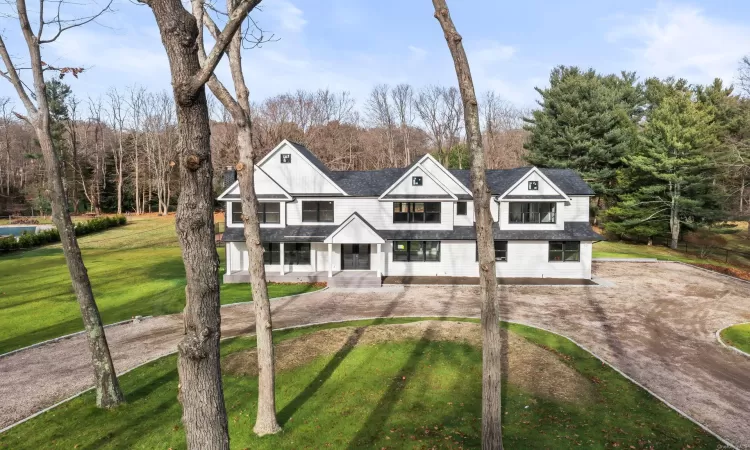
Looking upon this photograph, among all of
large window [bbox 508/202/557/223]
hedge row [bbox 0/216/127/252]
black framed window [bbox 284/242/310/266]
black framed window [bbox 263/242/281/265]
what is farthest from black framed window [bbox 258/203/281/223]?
hedge row [bbox 0/216/127/252]

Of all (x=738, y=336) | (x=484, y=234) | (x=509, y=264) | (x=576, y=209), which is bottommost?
(x=738, y=336)

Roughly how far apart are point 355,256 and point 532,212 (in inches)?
458

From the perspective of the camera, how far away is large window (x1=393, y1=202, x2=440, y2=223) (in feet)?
89.7

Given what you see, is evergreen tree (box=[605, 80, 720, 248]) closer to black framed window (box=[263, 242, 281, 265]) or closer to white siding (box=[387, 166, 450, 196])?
white siding (box=[387, 166, 450, 196])

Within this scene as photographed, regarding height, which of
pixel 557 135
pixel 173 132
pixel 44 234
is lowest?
pixel 44 234

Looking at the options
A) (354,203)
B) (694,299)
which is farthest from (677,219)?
(354,203)

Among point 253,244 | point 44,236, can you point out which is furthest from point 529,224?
point 44,236

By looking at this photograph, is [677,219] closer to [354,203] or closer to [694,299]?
[694,299]

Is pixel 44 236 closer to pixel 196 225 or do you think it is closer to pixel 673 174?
pixel 196 225

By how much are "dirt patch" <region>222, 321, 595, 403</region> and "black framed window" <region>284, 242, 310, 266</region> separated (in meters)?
11.3

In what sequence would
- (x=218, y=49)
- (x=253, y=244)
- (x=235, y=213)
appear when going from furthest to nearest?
(x=235, y=213)
(x=253, y=244)
(x=218, y=49)

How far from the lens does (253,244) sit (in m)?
9.57

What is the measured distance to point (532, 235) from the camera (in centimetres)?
2628

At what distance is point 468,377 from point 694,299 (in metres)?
16.7
